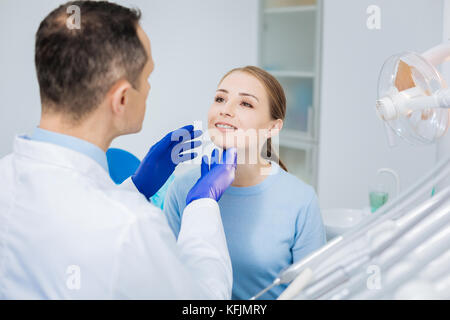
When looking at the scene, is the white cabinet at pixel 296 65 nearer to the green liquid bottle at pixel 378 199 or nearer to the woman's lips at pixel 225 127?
the green liquid bottle at pixel 378 199

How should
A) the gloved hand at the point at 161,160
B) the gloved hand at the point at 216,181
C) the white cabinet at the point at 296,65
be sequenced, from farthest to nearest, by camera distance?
the white cabinet at the point at 296,65 → the gloved hand at the point at 161,160 → the gloved hand at the point at 216,181

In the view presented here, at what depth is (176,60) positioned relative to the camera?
3.25m

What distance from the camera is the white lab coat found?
0.73m

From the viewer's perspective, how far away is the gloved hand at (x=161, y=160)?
4.28 ft

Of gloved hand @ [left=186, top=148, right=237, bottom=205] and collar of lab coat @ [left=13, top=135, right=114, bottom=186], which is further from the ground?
collar of lab coat @ [left=13, top=135, right=114, bottom=186]

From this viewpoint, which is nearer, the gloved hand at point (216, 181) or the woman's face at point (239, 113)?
the gloved hand at point (216, 181)

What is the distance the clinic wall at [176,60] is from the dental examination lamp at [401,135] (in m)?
2.18

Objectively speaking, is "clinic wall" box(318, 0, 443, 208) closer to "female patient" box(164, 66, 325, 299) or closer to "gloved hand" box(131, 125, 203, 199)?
"female patient" box(164, 66, 325, 299)

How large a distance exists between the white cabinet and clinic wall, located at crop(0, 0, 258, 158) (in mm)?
148

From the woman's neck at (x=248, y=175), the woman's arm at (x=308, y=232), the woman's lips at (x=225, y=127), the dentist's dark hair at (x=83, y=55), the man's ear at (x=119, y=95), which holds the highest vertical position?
the dentist's dark hair at (x=83, y=55)

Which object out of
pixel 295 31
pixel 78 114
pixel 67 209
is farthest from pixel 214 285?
pixel 295 31

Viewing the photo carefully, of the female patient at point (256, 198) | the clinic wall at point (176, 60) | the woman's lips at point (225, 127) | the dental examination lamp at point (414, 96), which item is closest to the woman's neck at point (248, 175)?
the female patient at point (256, 198)

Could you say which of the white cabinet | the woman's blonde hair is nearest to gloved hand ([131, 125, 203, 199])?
the woman's blonde hair
